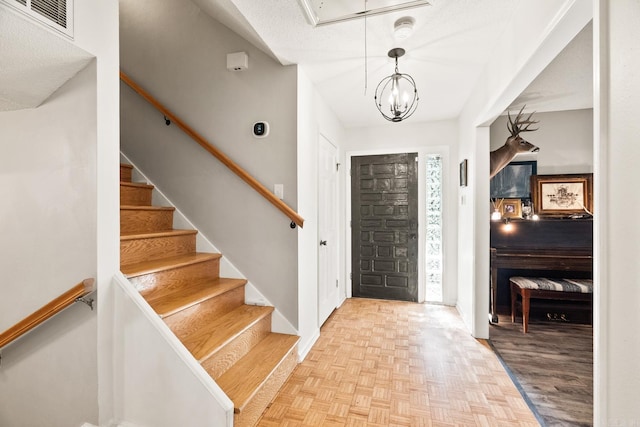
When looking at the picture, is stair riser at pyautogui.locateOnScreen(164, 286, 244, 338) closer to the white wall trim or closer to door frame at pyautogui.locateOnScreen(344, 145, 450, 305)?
the white wall trim

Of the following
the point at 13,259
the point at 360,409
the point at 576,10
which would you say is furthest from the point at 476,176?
the point at 13,259

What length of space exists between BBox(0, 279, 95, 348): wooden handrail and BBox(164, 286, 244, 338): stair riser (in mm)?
487

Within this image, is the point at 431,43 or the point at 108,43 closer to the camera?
the point at 108,43

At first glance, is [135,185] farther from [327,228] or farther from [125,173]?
[327,228]

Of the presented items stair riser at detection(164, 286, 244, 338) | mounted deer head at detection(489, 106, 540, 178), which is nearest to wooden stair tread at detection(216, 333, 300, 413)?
stair riser at detection(164, 286, 244, 338)

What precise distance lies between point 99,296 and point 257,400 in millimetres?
1030

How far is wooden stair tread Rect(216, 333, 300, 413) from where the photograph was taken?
1.72 metres

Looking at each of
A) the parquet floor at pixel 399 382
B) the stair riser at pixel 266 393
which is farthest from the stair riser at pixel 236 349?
the parquet floor at pixel 399 382

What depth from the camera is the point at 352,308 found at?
3.88 m

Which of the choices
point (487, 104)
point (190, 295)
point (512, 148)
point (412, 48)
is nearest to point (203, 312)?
point (190, 295)

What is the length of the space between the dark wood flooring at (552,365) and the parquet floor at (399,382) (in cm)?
12

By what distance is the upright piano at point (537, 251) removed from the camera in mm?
3213

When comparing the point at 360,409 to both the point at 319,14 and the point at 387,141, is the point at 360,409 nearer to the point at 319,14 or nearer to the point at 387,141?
the point at 319,14

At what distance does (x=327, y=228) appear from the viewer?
11.4 ft
